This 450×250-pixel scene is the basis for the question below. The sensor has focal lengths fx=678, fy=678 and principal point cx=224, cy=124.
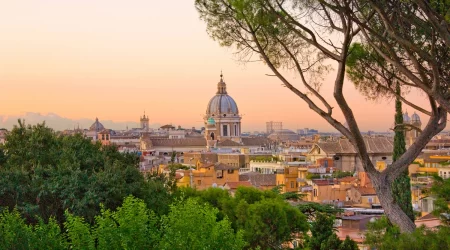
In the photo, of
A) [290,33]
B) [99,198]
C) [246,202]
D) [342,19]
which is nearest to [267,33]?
[290,33]

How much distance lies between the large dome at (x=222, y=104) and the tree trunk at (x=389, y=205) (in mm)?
103130

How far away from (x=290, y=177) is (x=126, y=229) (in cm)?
2825

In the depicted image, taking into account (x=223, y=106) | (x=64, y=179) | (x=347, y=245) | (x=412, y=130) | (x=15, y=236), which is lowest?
(x=347, y=245)

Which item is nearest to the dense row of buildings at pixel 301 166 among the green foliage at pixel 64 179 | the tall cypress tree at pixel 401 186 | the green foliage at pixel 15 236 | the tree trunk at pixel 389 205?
the tall cypress tree at pixel 401 186

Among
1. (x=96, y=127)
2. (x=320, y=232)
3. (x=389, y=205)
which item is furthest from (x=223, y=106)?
(x=389, y=205)

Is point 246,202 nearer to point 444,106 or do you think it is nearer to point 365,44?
point 365,44

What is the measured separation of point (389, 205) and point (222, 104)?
342 feet

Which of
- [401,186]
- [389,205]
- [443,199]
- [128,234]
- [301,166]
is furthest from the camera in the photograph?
[301,166]

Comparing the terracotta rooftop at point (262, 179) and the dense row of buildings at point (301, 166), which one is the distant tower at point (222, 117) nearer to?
the dense row of buildings at point (301, 166)

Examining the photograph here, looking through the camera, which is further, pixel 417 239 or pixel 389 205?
pixel 389 205

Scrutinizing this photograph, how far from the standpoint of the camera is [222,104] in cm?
11256

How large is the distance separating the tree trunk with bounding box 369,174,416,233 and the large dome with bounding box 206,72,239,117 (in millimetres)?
103130

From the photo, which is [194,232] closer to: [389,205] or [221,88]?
[389,205]

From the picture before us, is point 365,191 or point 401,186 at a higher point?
point 401,186
